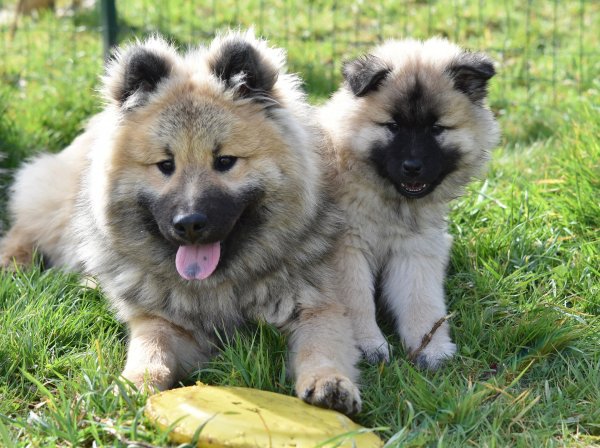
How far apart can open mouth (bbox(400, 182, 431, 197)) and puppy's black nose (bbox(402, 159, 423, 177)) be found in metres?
0.06

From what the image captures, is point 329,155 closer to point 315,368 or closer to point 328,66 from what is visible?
point 315,368

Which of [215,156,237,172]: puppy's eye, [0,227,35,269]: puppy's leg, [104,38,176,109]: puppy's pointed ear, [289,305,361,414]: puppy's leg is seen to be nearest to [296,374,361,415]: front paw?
[289,305,361,414]: puppy's leg

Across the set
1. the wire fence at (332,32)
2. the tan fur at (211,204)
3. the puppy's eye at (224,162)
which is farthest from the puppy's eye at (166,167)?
the wire fence at (332,32)

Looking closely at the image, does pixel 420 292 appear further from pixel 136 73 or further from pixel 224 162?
pixel 136 73

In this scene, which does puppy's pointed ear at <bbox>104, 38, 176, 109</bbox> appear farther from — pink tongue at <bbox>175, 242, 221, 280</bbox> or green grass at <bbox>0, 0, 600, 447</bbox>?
green grass at <bbox>0, 0, 600, 447</bbox>

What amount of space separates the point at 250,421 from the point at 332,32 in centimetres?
465

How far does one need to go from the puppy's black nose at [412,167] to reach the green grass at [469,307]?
24.2 inches

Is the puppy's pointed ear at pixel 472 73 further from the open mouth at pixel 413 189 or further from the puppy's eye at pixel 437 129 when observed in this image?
the open mouth at pixel 413 189

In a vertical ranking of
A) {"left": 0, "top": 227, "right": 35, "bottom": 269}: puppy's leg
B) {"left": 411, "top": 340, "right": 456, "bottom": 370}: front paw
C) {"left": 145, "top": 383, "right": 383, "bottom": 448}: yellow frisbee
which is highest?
{"left": 145, "top": 383, "right": 383, "bottom": 448}: yellow frisbee

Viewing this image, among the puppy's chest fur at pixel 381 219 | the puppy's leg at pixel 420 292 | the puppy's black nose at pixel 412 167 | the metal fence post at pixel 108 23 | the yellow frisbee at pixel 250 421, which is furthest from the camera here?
the metal fence post at pixel 108 23

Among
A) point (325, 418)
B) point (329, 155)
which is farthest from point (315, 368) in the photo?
point (329, 155)

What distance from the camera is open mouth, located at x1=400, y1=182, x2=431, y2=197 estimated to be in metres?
3.38

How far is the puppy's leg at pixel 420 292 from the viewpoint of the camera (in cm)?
319

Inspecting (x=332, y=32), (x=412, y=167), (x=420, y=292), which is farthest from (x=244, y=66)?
(x=332, y=32)
